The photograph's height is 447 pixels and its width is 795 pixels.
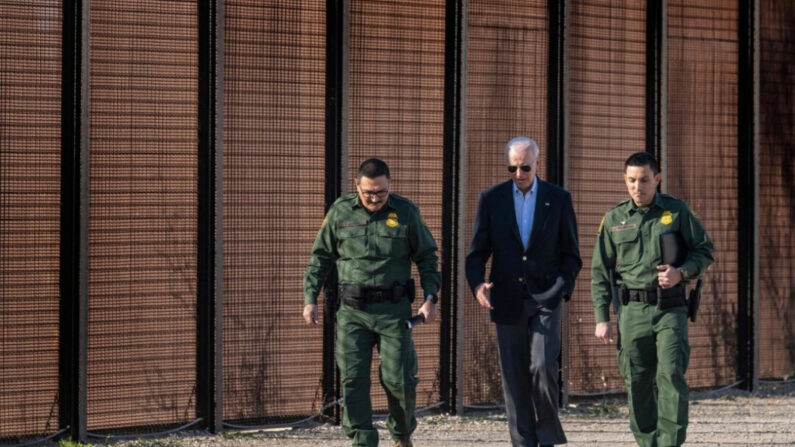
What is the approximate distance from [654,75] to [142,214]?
15.8 feet

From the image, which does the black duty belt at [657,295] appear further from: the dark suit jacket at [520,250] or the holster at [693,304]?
the dark suit jacket at [520,250]

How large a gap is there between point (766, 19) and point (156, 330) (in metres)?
6.39

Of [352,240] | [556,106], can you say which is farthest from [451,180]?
[352,240]

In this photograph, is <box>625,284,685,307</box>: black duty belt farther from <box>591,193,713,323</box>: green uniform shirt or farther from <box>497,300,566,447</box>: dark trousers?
<box>497,300,566,447</box>: dark trousers

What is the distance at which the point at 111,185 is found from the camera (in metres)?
9.37

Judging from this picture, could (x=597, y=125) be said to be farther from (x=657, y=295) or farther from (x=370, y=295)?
(x=370, y=295)

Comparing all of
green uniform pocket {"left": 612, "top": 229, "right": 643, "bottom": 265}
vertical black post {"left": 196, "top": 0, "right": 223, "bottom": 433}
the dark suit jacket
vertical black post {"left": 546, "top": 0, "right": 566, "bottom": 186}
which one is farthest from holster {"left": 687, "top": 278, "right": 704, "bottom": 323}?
vertical black post {"left": 196, "top": 0, "right": 223, "bottom": 433}

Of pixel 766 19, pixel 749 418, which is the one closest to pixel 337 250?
pixel 749 418

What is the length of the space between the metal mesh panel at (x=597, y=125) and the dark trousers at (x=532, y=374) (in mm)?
3104

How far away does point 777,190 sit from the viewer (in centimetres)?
1250

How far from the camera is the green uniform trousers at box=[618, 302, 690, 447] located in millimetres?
8094

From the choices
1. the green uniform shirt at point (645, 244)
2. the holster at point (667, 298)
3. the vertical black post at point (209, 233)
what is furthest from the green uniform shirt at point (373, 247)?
the vertical black post at point (209, 233)

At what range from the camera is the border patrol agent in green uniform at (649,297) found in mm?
8109

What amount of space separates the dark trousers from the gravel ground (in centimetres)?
127
